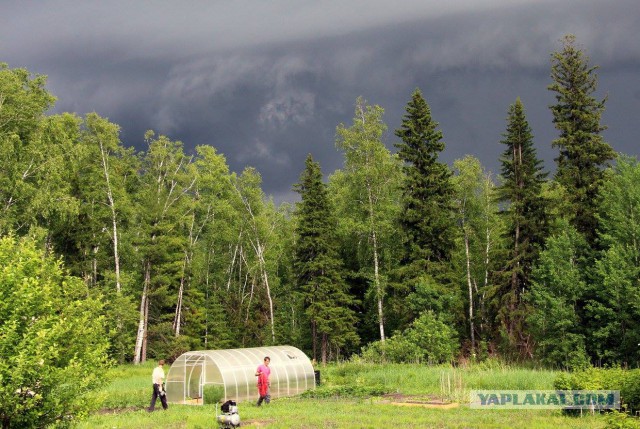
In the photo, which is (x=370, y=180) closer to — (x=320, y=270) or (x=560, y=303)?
(x=320, y=270)

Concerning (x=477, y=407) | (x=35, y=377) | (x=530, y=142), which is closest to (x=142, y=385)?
(x=477, y=407)

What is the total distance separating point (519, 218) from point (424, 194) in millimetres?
6985

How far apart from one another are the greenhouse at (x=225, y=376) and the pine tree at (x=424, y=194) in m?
17.5

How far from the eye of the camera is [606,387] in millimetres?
17188

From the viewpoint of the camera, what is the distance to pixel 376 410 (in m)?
19.8

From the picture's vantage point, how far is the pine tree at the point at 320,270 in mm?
46781

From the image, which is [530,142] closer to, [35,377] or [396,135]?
[396,135]

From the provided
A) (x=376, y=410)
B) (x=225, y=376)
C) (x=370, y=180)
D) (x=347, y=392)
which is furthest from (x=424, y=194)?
(x=376, y=410)

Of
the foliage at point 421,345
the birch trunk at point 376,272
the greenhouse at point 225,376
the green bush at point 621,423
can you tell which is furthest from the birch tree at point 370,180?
the green bush at point 621,423

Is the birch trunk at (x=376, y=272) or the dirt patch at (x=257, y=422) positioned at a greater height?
the birch trunk at (x=376, y=272)

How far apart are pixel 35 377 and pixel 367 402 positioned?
1401 centimetres

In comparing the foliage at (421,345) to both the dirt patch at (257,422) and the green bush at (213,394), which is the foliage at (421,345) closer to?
the green bush at (213,394)

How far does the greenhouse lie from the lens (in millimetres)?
25328

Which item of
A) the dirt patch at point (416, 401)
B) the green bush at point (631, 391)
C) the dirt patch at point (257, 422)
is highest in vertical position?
the green bush at point (631, 391)
